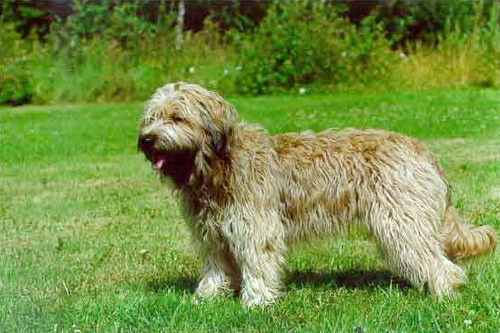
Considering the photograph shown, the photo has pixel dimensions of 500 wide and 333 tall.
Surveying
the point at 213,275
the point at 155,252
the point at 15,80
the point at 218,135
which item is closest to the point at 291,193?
the point at 218,135

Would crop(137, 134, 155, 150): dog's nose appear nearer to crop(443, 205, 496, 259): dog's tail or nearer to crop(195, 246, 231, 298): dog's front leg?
crop(195, 246, 231, 298): dog's front leg

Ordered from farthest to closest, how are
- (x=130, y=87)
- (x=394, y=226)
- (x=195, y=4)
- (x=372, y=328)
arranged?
(x=195, y=4)
(x=130, y=87)
(x=394, y=226)
(x=372, y=328)

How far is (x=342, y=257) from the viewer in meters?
6.71

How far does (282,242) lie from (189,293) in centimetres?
78

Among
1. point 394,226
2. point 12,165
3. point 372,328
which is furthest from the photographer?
point 12,165

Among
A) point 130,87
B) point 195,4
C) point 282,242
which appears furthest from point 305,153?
point 195,4

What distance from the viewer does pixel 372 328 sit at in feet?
15.4

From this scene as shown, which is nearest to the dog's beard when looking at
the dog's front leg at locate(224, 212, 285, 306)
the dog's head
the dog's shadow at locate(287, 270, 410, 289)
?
the dog's head

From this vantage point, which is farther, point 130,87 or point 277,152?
point 130,87

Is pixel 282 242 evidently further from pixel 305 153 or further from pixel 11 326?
pixel 11 326

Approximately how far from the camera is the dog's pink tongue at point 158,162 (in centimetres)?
528

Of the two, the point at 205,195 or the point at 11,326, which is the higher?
the point at 205,195

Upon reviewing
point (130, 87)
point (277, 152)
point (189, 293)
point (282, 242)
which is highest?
point (277, 152)

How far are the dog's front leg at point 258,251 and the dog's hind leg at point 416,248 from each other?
26.8 inches
